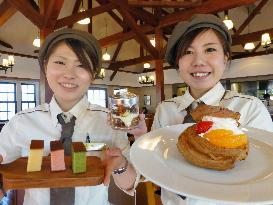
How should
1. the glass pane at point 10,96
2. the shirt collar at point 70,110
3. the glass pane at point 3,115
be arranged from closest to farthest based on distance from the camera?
1. the shirt collar at point 70,110
2. the glass pane at point 3,115
3. the glass pane at point 10,96

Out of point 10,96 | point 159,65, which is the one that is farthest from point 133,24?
point 10,96

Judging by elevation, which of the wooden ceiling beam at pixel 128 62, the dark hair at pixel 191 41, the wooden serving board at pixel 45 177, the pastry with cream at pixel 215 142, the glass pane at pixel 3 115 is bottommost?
the glass pane at pixel 3 115

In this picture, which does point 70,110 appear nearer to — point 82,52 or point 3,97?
point 82,52

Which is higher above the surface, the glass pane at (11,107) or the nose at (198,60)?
the nose at (198,60)

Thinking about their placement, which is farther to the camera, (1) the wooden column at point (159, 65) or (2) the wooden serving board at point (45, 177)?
(1) the wooden column at point (159, 65)

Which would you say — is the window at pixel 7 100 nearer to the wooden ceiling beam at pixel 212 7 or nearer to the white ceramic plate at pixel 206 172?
the wooden ceiling beam at pixel 212 7

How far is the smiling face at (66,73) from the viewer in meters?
1.44

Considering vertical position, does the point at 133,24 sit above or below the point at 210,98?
above

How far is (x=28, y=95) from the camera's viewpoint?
13.1m

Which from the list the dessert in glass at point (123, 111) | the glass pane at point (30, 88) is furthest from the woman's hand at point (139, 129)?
the glass pane at point (30, 88)

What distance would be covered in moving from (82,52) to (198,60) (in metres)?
0.60

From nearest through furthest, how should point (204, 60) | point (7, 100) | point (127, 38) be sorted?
point (204, 60) < point (127, 38) < point (7, 100)

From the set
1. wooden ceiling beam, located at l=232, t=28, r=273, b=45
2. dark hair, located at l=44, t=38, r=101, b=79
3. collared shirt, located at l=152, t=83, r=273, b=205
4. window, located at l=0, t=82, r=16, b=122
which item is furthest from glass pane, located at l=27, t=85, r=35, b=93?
collared shirt, located at l=152, t=83, r=273, b=205

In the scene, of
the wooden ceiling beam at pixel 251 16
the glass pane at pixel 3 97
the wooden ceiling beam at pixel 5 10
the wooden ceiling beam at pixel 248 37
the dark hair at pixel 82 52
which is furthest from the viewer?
the glass pane at pixel 3 97
